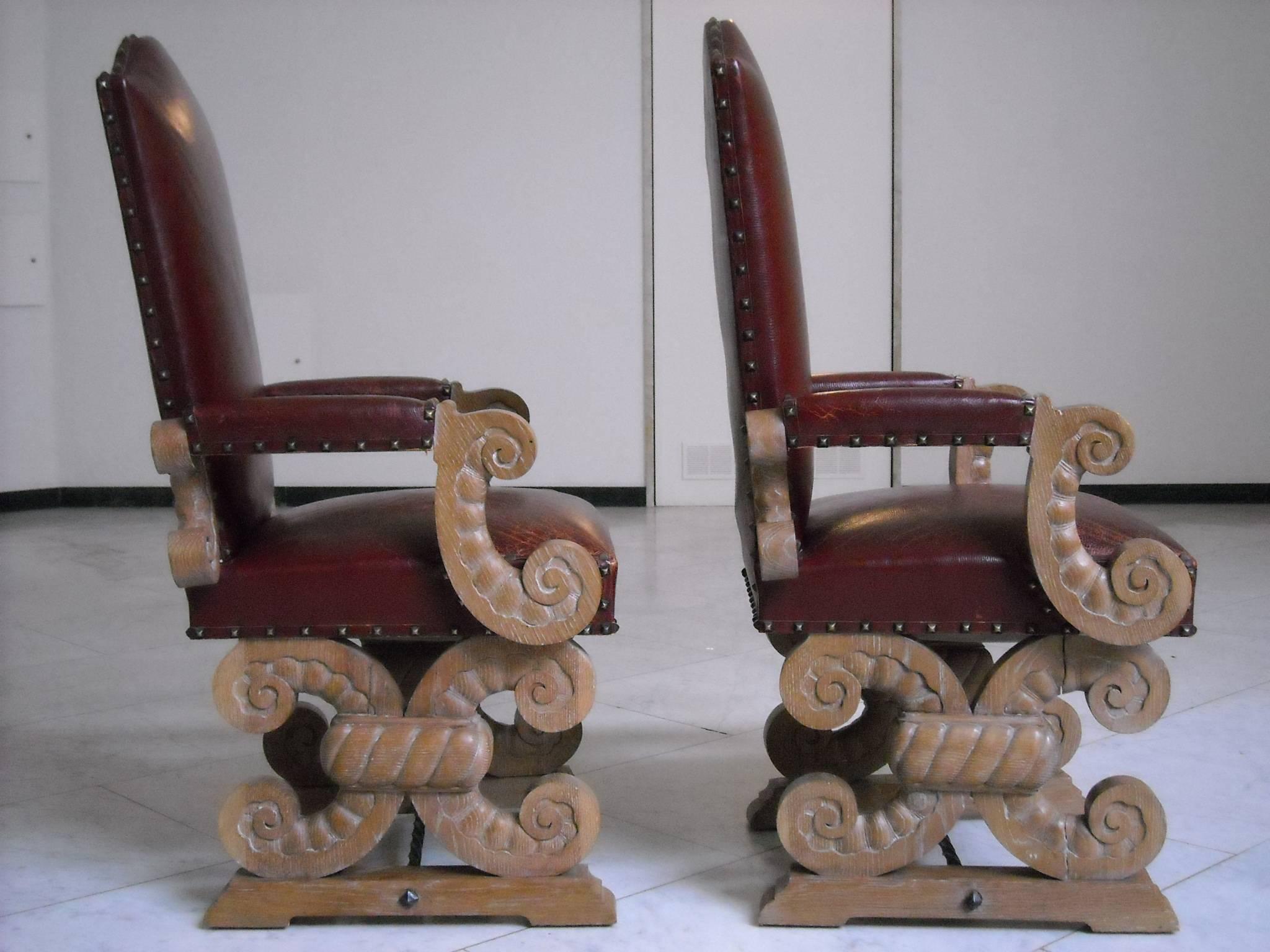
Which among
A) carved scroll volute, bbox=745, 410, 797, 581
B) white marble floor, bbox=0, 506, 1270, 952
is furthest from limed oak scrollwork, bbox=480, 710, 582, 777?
carved scroll volute, bbox=745, 410, 797, 581

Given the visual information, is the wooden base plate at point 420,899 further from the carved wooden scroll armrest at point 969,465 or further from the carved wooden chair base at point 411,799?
the carved wooden scroll armrest at point 969,465

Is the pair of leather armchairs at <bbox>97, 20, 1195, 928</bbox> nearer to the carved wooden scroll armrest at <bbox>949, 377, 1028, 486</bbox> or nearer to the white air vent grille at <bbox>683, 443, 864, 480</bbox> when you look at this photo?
the carved wooden scroll armrest at <bbox>949, 377, 1028, 486</bbox>

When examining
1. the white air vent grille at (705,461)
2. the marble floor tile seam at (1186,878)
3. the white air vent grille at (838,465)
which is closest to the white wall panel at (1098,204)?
the white air vent grille at (838,465)

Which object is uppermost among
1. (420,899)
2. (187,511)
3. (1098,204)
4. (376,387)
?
(1098,204)

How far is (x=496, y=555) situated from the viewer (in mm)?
1520

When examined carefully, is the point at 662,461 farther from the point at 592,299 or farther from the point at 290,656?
the point at 290,656

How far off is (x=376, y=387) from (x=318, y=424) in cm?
52

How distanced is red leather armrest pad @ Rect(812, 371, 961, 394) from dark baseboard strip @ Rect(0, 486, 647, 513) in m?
3.98

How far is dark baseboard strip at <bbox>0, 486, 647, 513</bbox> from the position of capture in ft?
20.1

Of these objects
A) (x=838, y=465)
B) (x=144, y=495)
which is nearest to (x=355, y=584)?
(x=838, y=465)

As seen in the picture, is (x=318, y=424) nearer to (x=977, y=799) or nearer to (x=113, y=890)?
(x=113, y=890)

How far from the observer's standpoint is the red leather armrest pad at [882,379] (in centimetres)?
205

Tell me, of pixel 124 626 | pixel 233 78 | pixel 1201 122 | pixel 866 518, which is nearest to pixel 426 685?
pixel 866 518

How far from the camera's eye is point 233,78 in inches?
236
